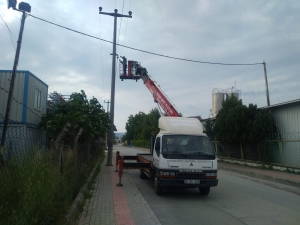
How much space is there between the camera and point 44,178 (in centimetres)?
583

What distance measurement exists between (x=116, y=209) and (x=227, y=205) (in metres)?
3.29

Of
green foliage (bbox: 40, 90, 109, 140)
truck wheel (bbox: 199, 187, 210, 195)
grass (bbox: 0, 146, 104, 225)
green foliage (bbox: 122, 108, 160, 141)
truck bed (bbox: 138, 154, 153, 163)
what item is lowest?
truck wheel (bbox: 199, 187, 210, 195)

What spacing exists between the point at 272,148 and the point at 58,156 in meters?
15.1

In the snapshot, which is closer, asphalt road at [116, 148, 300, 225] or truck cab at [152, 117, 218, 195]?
asphalt road at [116, 148, 300, 225]

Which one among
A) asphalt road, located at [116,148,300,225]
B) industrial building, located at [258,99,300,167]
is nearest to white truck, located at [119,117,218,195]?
asphalt road, located at [116,148,300,225]

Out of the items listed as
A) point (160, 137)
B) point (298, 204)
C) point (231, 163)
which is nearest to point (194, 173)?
point (160, 137)

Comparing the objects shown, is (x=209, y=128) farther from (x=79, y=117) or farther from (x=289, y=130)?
(x=79, y=117)

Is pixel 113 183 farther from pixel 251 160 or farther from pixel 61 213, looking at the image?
pixel 251 160

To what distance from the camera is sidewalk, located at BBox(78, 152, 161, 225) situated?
7.02 metres

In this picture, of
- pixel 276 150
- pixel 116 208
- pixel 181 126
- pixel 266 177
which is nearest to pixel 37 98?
pixel 181 126

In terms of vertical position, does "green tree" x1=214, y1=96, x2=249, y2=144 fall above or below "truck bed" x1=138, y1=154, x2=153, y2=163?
above

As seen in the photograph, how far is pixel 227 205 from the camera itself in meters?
9.02

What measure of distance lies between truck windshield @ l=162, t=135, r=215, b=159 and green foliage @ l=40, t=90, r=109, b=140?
5305mm

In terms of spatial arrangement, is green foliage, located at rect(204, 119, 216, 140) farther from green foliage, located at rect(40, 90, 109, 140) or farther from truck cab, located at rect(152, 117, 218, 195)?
truck cab, located at rect(152, 117, 218, 195)
